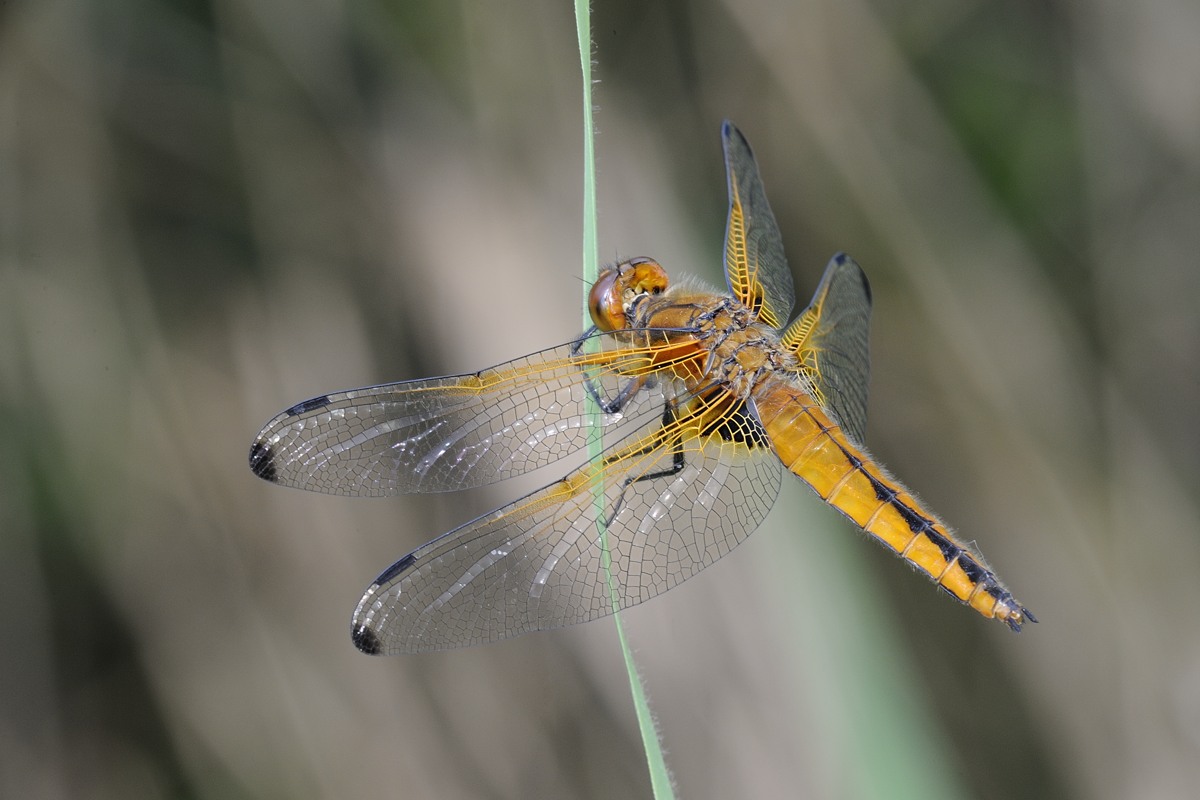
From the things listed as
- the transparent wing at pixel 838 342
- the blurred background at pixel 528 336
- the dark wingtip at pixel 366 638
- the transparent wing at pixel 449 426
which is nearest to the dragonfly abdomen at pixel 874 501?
the transparent wing at pixel 838 342

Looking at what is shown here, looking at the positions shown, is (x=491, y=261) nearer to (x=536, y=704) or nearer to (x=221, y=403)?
(x=221, y=403)

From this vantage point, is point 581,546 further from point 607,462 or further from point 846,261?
point 846,261

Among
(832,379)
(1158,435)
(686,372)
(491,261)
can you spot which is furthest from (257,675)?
(1158,435)

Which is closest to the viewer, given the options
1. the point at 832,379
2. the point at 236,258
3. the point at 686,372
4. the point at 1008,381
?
the point at 686,372

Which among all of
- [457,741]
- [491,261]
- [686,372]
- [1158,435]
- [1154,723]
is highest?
[491,261]

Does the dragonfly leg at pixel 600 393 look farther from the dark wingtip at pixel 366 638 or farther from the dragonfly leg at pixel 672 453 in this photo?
the dark wingtip at pixel 366 638

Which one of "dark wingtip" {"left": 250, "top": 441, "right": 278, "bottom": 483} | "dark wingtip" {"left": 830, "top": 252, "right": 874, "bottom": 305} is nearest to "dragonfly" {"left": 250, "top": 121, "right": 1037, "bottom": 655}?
"dark wingtip" {"left": 250, "top": 441, "right": 278, "bottom": 483}
